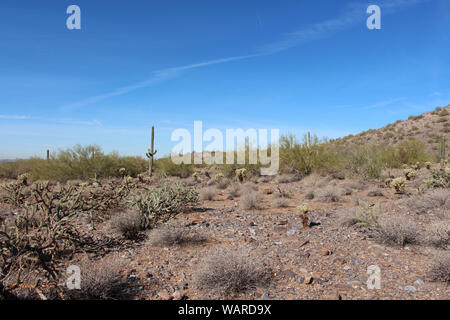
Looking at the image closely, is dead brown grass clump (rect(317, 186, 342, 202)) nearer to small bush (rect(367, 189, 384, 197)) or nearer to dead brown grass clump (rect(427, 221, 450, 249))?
small bush (rect(367, 189, 384, 197))

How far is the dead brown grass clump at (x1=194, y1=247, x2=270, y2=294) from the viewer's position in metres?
3.43

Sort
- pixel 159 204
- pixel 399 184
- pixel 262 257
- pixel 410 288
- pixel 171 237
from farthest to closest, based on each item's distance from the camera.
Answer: pixel 399 184 < pixel 159 204 < pixel 171 237 < pixel 262 257 < pixel 410 288

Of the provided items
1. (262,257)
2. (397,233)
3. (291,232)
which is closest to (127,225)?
(262,257)

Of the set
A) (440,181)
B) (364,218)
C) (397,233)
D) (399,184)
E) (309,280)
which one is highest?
(440,181)

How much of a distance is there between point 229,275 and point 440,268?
2663 millimetres

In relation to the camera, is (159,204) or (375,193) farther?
(375,193)

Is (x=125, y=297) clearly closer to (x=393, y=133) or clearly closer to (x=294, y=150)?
(x=294, y=150)

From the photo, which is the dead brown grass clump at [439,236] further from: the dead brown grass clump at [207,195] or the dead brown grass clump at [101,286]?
the dead brown grass clump at [207,195]

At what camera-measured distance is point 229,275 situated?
3496mm

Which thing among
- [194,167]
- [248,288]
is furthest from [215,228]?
[194,167]

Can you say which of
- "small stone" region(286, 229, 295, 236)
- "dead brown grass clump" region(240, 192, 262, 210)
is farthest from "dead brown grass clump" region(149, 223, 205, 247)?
"dead brown grass clump" region(240, 192, 262, 210)

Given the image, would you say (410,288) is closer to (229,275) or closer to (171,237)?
(229,275)

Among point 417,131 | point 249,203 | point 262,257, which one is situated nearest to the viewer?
point 262,257

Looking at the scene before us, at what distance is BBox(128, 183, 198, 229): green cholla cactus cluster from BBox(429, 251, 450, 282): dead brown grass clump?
4736mm
